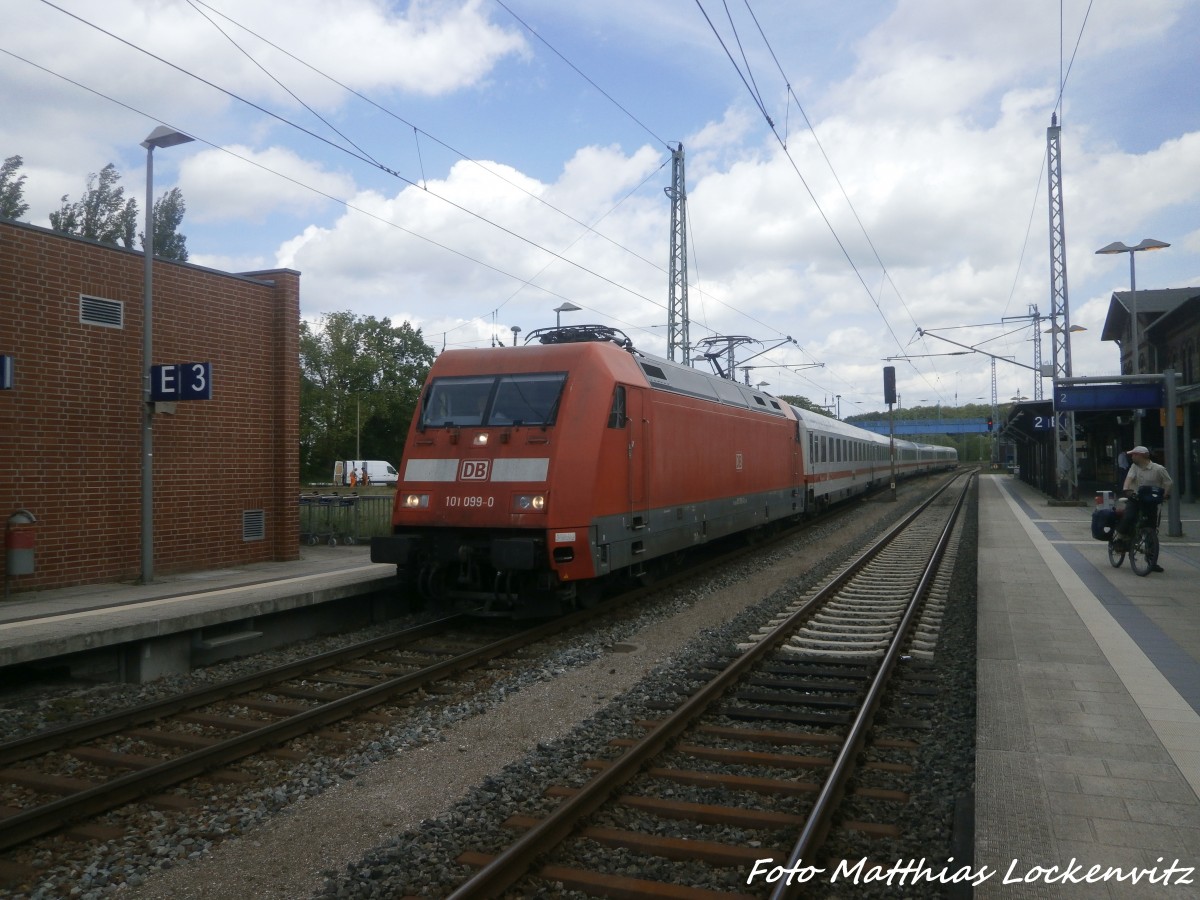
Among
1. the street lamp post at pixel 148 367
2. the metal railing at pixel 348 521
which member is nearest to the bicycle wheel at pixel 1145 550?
the metal railing at pixel 348 521

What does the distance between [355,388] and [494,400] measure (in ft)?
148

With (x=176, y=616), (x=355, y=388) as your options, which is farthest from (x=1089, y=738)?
(x=355, y=388)

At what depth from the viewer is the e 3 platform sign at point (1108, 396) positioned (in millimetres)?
19234

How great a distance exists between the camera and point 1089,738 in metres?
5.54

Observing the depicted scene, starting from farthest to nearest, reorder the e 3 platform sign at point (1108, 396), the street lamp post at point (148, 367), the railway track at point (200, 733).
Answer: the e 3 platform sign at point (1108, 396) < the street lamp post at point (148, 367) < the railway track at point (200, 733)

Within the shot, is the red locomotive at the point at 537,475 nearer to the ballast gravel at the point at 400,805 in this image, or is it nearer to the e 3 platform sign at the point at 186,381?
the ballast gravel at the point at 400,805

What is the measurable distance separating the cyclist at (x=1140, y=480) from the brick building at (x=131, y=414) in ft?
39.9

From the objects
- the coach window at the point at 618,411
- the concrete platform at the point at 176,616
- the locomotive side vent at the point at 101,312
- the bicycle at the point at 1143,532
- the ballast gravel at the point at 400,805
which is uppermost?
the locomotive side vent at the point at 101,312

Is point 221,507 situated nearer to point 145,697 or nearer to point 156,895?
point 145,697

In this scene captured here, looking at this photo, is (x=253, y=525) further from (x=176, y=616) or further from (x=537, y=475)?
(x=537, y=475)

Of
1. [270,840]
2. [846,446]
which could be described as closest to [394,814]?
[270,840]

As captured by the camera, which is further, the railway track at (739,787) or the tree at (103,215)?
the tree at (103,215)

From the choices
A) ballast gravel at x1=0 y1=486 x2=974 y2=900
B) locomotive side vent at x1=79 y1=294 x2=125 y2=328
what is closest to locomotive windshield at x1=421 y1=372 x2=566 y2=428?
ballast gravel at x1=0 y1=486 x2=974 y2=900

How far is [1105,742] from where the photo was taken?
546cm
